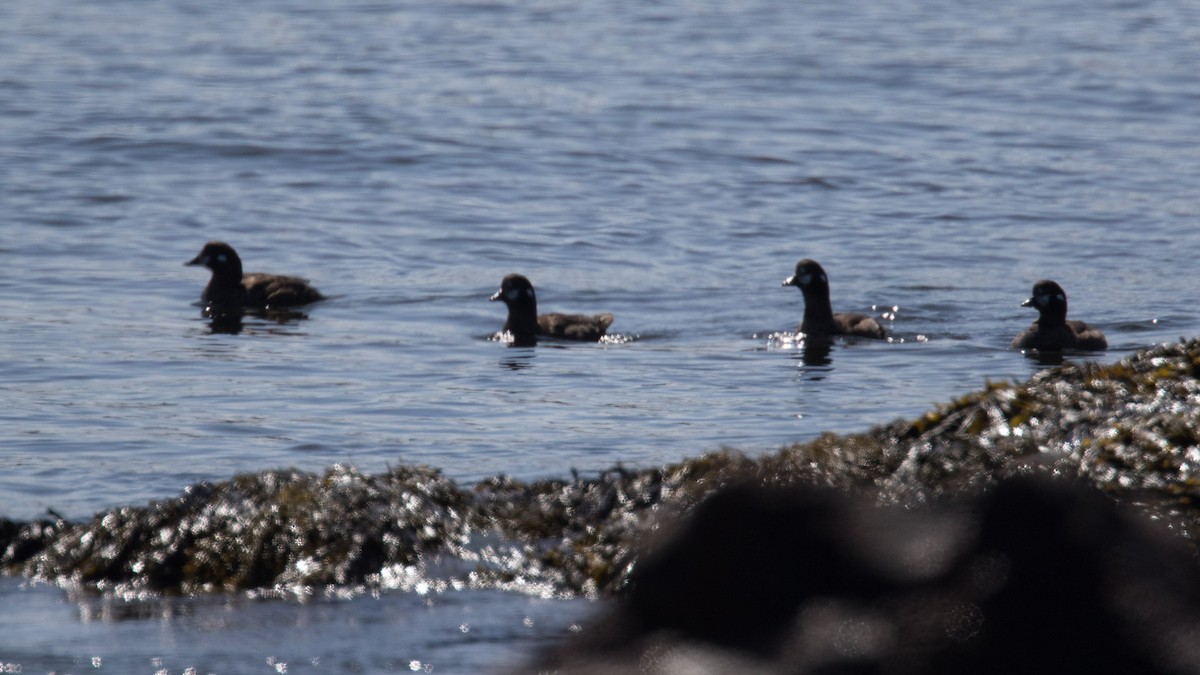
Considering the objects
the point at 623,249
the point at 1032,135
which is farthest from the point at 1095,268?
the point at 1032,135

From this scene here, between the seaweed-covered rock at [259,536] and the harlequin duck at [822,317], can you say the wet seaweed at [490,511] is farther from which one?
the harlequin duck at [822,317]

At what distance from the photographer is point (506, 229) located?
19.2 meters

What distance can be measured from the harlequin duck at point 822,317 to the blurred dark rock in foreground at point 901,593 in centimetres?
1123

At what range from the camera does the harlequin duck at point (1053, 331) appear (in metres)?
13.2

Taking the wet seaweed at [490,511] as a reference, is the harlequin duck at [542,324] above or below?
below

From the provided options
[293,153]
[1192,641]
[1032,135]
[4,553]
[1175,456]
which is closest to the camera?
[1192,641]

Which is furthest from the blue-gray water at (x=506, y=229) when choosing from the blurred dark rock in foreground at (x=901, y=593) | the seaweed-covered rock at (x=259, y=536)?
the blurred dark rock in foreground at (x=901, y=593)

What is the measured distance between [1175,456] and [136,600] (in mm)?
3446

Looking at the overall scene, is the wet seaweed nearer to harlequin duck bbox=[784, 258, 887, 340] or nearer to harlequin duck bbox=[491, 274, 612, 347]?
harlequin duck bbox=[491, 274, 612, 347]

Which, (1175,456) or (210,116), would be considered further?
(210,116)

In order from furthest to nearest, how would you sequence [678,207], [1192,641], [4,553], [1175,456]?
[678,207], [4,553], [1175,456], [1192,641]

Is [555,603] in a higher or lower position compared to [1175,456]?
lower

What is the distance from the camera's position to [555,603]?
18.7ft

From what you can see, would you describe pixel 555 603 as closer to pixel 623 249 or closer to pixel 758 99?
pixel 623 249
